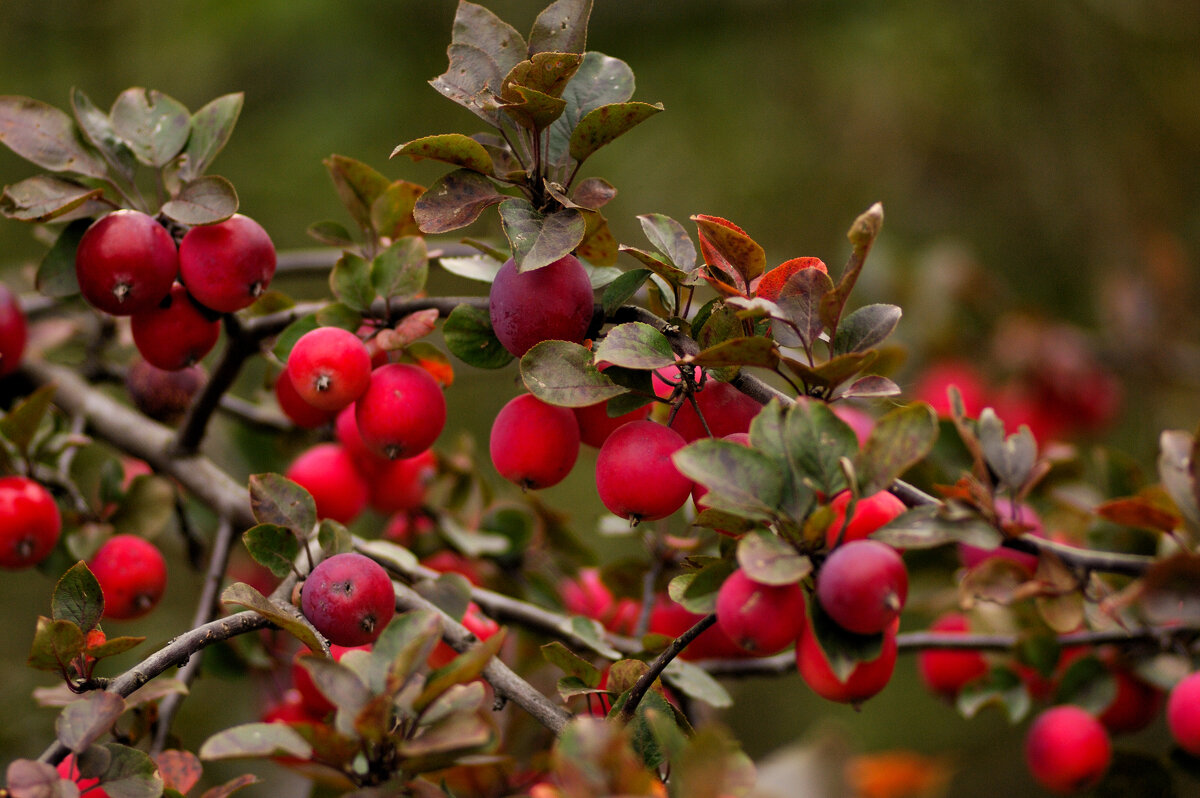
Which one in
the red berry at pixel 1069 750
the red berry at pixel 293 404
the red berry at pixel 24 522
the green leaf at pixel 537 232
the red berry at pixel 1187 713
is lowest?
the red berry at pixel 1069 750

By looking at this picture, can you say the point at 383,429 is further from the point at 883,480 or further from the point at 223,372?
the point at 883,480

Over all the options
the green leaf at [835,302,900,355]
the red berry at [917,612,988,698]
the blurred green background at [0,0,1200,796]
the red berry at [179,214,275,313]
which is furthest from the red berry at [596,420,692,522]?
the blurred green background at [0,0,1200,796]

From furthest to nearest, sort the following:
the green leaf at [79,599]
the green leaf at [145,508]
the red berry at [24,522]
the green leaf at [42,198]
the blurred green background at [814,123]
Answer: the blurred green background at [814,123], the green leaf at [145,508], the red berry at [24,522], the green leaf at [42,198], the green leaf at [79,599]

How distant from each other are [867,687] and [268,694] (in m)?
0.89

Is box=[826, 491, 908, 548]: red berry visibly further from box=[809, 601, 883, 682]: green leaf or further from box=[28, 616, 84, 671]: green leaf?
box=[28, 616, 84, 671]: green leaf

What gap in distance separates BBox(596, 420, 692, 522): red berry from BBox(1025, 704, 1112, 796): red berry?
650 millimetres

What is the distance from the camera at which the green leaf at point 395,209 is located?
2.77 ft

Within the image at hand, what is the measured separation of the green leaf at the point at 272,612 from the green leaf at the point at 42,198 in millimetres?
359

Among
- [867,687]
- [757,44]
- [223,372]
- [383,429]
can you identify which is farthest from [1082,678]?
[757,44]

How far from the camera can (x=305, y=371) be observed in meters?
0.73

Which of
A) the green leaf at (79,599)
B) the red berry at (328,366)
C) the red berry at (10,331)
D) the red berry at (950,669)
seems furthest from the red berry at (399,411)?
the red berry at (950,669)

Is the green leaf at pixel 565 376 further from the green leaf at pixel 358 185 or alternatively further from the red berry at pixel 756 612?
the green leaf at pixel 358 185

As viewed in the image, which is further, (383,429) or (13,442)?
(13,442)

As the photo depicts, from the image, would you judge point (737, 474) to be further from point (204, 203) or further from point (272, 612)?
point (204, 203)
